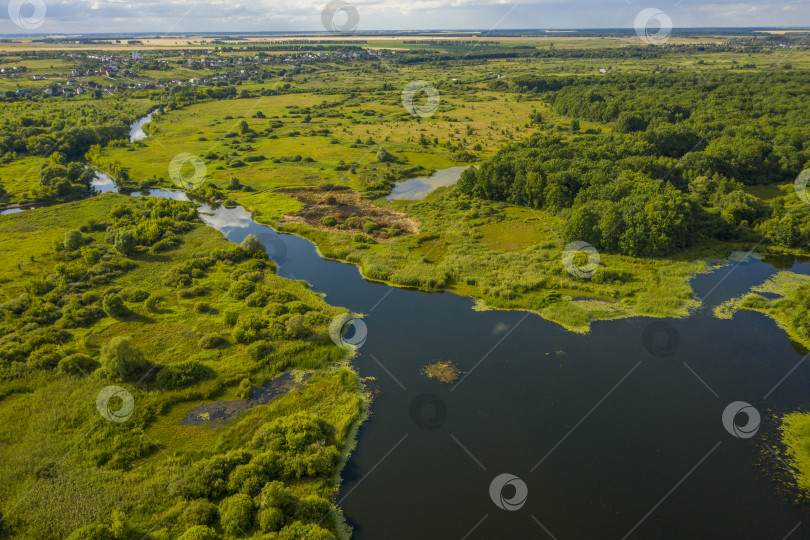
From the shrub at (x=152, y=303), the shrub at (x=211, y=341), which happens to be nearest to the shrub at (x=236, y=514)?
the shrub at (x=211, y=341)

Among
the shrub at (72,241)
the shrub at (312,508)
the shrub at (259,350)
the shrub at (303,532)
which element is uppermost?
the shrub at (72,241)

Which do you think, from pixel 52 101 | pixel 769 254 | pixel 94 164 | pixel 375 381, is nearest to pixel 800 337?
pixel 769 254

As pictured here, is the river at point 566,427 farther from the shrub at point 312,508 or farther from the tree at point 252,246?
the tree at point 252,246

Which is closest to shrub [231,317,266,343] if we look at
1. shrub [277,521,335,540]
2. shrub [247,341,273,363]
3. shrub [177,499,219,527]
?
shrub [247,341,273,363]

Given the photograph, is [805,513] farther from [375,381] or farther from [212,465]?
[212,465]

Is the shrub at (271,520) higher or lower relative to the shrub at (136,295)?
lower

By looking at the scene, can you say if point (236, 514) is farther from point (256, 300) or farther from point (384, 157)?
point (384, 157)

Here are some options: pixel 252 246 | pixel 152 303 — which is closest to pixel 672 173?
pixel 252 246
